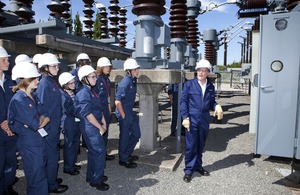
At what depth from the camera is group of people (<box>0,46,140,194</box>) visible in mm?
2865

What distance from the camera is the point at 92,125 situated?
3.54 meters

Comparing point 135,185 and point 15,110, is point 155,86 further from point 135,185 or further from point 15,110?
point 15,110

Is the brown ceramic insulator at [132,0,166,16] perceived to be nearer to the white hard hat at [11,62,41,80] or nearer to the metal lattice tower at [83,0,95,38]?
the white hard hat at [11,62,41,80]

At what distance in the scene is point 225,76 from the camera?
36.4m

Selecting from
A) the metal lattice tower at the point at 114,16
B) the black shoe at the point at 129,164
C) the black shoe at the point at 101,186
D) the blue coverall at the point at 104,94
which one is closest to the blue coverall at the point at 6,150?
the black shoe at the point at 101,186

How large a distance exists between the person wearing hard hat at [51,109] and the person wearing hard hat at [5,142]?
0.52 m

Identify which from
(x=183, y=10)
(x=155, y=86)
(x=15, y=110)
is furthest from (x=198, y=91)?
(x=183, y=10)

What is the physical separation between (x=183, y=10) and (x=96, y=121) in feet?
18.5

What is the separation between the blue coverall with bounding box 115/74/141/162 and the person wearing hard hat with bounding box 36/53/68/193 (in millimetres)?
1189

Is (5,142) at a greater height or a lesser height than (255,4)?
lesser

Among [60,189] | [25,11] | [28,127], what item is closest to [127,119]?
[60,189]

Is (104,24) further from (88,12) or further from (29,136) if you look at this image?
(29,136)

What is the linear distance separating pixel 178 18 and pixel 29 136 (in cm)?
623

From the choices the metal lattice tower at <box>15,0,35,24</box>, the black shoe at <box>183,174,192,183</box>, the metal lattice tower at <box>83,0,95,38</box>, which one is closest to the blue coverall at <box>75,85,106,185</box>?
the black shoe at <box>183,174,192,183</box>
